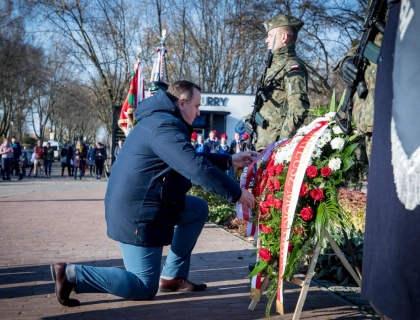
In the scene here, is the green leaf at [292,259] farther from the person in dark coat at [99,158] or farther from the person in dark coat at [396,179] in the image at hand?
the person in dark coat at [99,158]

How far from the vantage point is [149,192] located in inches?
156

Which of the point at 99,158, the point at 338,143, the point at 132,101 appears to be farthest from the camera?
the point at 99,158

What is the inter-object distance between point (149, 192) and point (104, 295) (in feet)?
3.94

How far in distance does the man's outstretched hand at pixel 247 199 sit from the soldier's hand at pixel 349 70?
3.94 feet

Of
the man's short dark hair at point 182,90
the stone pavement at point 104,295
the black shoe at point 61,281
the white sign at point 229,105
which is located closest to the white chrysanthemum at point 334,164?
the stone pavement at point 104,295

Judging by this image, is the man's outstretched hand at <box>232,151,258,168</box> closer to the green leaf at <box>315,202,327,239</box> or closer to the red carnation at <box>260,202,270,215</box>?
the red carnation at <box>260,202,270,215</box>

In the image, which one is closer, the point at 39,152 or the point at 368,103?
the point at 368,103

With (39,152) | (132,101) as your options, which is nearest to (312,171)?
(132,101)

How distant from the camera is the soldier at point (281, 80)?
4570mm

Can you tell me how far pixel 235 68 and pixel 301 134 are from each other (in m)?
31.1

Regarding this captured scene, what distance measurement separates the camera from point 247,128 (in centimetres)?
522

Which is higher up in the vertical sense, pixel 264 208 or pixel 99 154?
pixel 264 208

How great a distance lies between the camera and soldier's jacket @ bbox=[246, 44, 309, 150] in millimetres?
4426

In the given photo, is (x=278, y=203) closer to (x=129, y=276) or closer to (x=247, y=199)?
(x=247, y=199)
